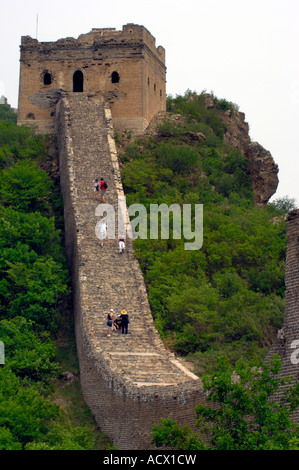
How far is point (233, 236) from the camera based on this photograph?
3005 cm

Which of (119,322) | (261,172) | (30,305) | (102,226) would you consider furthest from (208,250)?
(261,172)

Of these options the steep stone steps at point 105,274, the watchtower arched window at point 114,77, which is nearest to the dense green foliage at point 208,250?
the steep stone steps at point 105,274

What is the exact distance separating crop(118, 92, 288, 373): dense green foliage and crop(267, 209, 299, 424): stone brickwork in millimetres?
6003

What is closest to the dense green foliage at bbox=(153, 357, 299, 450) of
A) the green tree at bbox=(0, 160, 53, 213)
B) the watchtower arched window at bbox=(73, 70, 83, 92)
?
the green tree at bbox=(0, 160, 53, 213)

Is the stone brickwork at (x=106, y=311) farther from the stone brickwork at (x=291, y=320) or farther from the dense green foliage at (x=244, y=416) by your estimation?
the stone brickwork at (x=291, y=320)

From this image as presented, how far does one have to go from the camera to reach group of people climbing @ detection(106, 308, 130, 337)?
78.0ft

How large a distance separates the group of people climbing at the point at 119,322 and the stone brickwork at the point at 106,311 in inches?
7.7

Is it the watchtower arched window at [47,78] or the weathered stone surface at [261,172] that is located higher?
the watchtower arched window at [47,78]

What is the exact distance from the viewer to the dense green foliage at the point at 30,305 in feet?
64.8

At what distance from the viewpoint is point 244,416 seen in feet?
55.4
